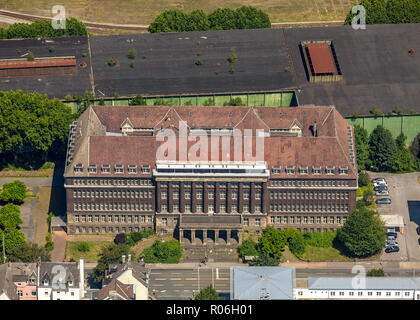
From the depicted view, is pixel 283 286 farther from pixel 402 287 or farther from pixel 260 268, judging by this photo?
pixel 402 287

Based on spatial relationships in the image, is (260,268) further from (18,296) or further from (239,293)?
(18,296)
